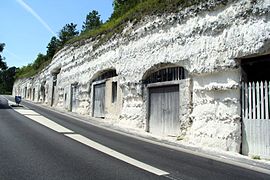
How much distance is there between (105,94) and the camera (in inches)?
740

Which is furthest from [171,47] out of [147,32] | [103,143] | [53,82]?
[53,82]

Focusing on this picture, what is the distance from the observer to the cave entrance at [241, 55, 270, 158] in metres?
8.76

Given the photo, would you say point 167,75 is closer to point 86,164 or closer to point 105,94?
point 105,94

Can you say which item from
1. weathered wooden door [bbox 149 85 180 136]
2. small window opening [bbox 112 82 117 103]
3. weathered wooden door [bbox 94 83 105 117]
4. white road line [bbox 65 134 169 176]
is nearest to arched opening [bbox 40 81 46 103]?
weathered wooden door [bbox 94 83 105 117]

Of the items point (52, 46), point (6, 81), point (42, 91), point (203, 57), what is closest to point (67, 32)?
point (52, 46)

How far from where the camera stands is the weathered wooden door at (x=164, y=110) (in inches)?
492

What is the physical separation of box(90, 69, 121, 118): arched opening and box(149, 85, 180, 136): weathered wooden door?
131 inches

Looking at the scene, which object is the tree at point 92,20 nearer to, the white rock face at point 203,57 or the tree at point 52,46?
the tree at point 52,46

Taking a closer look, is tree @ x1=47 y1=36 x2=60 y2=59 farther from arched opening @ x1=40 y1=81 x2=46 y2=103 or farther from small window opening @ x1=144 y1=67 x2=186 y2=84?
small window opening @ x1=144 y1=67 x2=186 y2=84

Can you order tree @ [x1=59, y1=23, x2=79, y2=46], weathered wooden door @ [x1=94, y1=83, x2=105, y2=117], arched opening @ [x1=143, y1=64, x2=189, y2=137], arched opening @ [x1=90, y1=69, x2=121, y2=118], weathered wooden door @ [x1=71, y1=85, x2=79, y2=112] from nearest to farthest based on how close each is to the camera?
arched opening @ [x1=143, y1=64, x2=189, y2=137] < arched opening @ [x1=90, y1=69, x2=121, y2=118] < weathered wooden door @ [x1=94, y1=83, x2=105, y2=117] < weathered wooden door @ [x1=71, y1=85, x2=79, y2=112] < tree @ [x1=59, y1=23, x2=79, y2=46]

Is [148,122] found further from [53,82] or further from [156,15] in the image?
[53,82]

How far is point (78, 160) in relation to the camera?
659 centimetres

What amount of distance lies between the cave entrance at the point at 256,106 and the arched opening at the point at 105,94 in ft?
27.5

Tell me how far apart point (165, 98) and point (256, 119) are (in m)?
4.81
